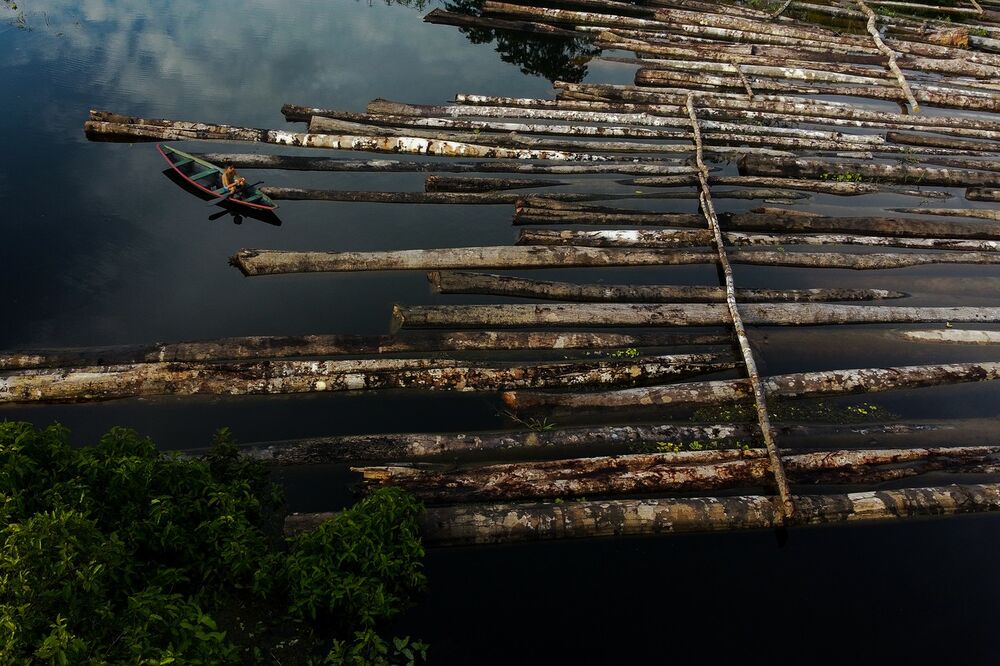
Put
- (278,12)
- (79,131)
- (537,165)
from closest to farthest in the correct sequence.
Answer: (537,165)
(79,131)
(278,12)

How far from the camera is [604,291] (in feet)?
49.5

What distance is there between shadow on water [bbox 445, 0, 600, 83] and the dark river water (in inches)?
7.2

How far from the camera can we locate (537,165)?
66.4 feet

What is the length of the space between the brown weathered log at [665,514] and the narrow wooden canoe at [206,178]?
11.6 metres

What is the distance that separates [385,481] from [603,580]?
3.78 m

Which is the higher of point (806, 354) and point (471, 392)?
point (806, 354)

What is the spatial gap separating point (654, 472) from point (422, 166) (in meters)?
13.1

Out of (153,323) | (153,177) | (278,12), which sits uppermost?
(278,12)

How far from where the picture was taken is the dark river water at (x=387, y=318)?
9.64 m

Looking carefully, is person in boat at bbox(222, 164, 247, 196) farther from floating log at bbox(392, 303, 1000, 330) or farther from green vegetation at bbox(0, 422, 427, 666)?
green vegetation at bbox(0, 422, 427, 666)

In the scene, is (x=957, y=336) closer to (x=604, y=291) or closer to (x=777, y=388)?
(x=777, y=388)

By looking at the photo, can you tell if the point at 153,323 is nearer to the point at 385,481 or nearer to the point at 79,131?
the point at 385,481

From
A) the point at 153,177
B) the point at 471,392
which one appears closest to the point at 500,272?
the point at 471,392

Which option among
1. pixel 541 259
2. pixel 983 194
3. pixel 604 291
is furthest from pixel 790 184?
pixel 541 259
